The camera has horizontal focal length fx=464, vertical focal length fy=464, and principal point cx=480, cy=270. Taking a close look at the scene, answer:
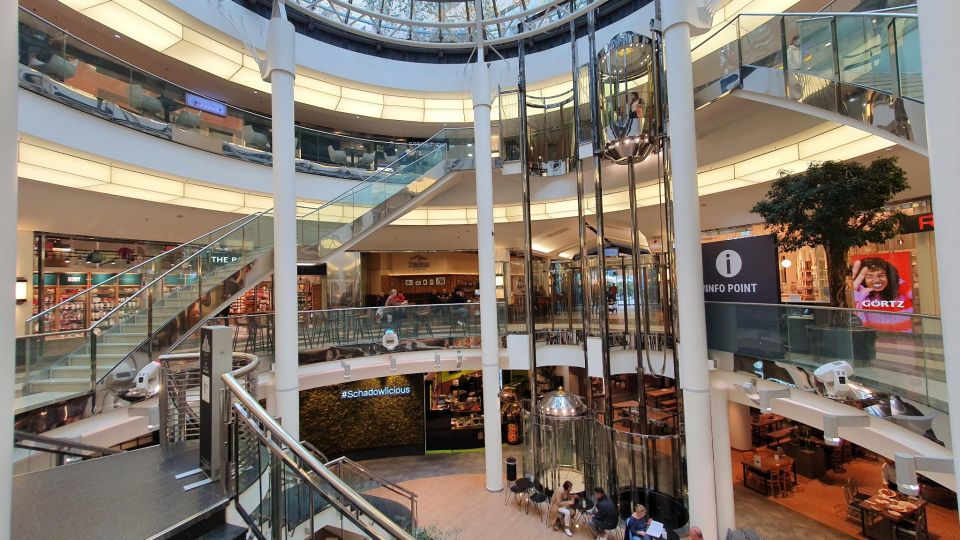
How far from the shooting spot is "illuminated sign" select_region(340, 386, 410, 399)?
1362cm

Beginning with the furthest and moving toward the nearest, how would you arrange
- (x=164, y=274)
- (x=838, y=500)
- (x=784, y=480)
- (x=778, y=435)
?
(x=778, y=435), (x=784, y=480), (x=838, y=500), (x=164, y=274)

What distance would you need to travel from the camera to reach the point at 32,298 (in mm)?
9305

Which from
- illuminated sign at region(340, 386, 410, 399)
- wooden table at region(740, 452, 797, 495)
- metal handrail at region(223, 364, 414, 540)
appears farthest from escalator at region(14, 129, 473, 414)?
wooden table at region(740, 452, 797, 495)

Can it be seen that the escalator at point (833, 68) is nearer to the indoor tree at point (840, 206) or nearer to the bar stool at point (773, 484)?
the indoor tree at point (840, 206)

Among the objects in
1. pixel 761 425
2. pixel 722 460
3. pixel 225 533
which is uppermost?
pixel 225 533

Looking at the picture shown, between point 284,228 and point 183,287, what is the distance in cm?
177

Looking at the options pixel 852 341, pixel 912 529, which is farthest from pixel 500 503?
pixel 852 341

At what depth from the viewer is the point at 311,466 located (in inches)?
95.9

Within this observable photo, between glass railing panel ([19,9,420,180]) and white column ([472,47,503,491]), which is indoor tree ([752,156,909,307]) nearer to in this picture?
white column ([472,47,503,491])

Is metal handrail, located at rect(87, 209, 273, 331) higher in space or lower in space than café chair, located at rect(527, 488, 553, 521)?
higher

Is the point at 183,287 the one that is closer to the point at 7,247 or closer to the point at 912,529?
the point at 7,247

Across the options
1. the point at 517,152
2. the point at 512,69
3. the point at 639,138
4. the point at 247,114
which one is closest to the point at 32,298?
the point at 247,114

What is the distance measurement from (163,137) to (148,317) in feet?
13.0

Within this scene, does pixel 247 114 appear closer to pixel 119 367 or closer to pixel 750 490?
pixel 119 367
